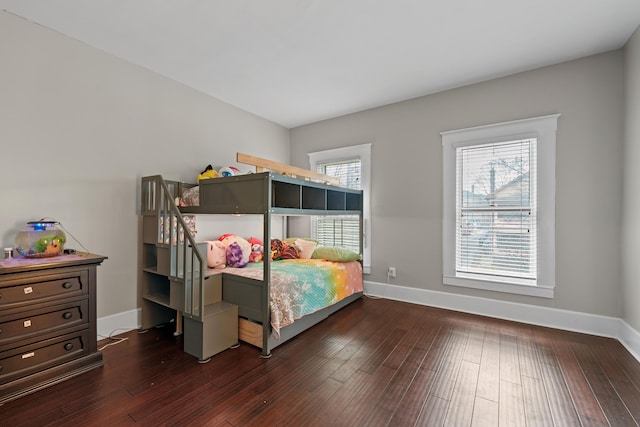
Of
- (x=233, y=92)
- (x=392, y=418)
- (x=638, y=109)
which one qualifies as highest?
(x=233, y=92)

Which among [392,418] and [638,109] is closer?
[392,418]

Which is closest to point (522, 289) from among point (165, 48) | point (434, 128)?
point (434, 128)

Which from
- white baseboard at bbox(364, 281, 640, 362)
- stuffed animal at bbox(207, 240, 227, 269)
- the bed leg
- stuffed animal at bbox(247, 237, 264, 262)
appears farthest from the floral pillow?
the bed leg

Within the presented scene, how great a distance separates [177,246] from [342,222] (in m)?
2.51

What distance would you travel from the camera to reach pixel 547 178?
9.57 ft

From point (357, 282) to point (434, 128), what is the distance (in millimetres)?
2233

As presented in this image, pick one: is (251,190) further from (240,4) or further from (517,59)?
(517,59)

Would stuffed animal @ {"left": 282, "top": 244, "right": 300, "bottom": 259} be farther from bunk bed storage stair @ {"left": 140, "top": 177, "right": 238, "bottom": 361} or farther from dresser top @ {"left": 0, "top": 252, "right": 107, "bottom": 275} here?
dresser top @ {"left": 0, "top": 252, "right": 107, "bottom": 275}

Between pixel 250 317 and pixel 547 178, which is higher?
pixel 547 178

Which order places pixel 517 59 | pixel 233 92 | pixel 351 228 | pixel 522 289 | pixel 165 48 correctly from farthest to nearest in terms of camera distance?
pixel 351 228, pixel 233 92, pixel 522 289, pixel 517 59, pixel 165 48

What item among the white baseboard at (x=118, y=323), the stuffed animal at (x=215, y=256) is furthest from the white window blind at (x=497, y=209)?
the white baseboard at (x=118, y=323)

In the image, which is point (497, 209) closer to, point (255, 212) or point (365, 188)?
point (365, 188)

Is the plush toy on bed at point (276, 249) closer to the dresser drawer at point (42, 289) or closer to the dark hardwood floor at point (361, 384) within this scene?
the dark hardwood floor at point (361, 384)

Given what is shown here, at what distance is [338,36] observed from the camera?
243 cm
